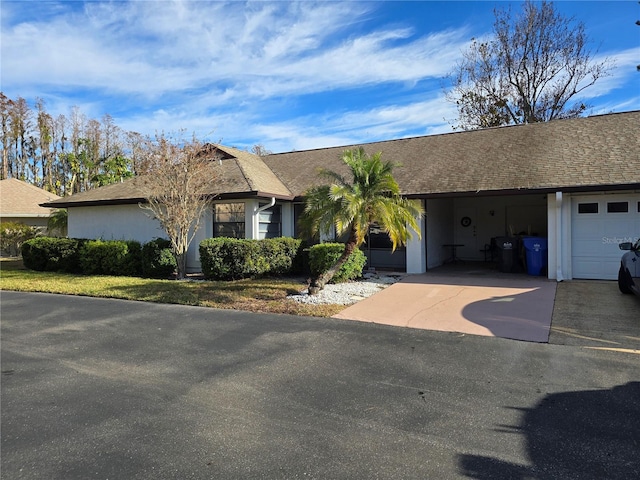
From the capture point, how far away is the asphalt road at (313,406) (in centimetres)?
312

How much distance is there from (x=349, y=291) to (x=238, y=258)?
370 centimetres

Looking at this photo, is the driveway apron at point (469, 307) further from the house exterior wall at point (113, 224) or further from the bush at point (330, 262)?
the house exterior wall at point (113, 224)

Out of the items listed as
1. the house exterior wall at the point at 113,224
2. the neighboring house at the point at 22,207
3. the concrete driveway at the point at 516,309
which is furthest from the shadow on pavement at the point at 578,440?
the neighboring house at the point at 22,207

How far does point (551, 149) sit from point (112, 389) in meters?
14.1

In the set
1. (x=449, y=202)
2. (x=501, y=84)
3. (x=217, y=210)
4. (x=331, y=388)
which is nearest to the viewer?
(x=331, y=388)

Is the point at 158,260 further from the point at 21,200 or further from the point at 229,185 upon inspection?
the point at 21,200

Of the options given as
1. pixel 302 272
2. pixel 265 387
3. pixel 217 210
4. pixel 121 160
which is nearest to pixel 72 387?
pixel 265 387

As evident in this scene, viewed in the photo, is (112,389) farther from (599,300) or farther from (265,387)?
(599,300)

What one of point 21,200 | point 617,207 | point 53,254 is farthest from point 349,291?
point 21,200

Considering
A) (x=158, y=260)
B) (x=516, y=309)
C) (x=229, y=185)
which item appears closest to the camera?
(x=516, y=309)

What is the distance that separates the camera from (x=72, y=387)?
4.68 m

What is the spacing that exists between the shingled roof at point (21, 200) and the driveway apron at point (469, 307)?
22649 mm

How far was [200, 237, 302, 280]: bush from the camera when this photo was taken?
12.3m

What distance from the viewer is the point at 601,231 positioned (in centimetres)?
1148
